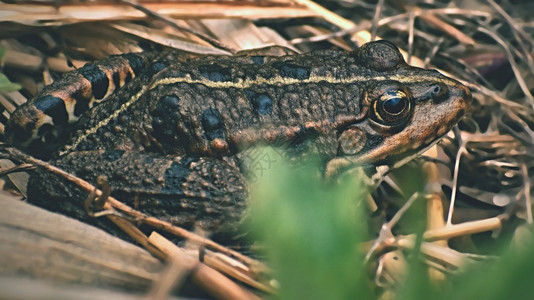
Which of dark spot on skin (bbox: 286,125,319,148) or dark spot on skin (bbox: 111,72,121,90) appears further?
dark spot on skin (bbox: 111,72,121,90)

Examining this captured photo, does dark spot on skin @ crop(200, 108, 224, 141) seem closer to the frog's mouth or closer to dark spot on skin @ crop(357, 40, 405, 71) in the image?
the frog's mouth

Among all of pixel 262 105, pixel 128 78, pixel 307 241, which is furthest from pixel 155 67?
pixel 307 241

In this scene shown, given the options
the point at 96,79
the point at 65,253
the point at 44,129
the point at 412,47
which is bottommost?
the point at 65,253

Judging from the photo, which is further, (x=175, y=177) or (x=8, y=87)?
(x=175, y=177)

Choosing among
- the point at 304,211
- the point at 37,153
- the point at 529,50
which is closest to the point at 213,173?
the point at 37,153

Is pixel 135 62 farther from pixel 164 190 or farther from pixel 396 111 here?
pixel 396 111

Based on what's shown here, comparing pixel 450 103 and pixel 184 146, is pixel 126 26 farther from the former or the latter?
pixel 450 103

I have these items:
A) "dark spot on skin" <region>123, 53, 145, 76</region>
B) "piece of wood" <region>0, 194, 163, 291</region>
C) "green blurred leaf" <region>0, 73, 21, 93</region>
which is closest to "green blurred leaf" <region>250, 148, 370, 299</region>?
"green blurred leaf" <region>0, 73, 21, 93</region>
